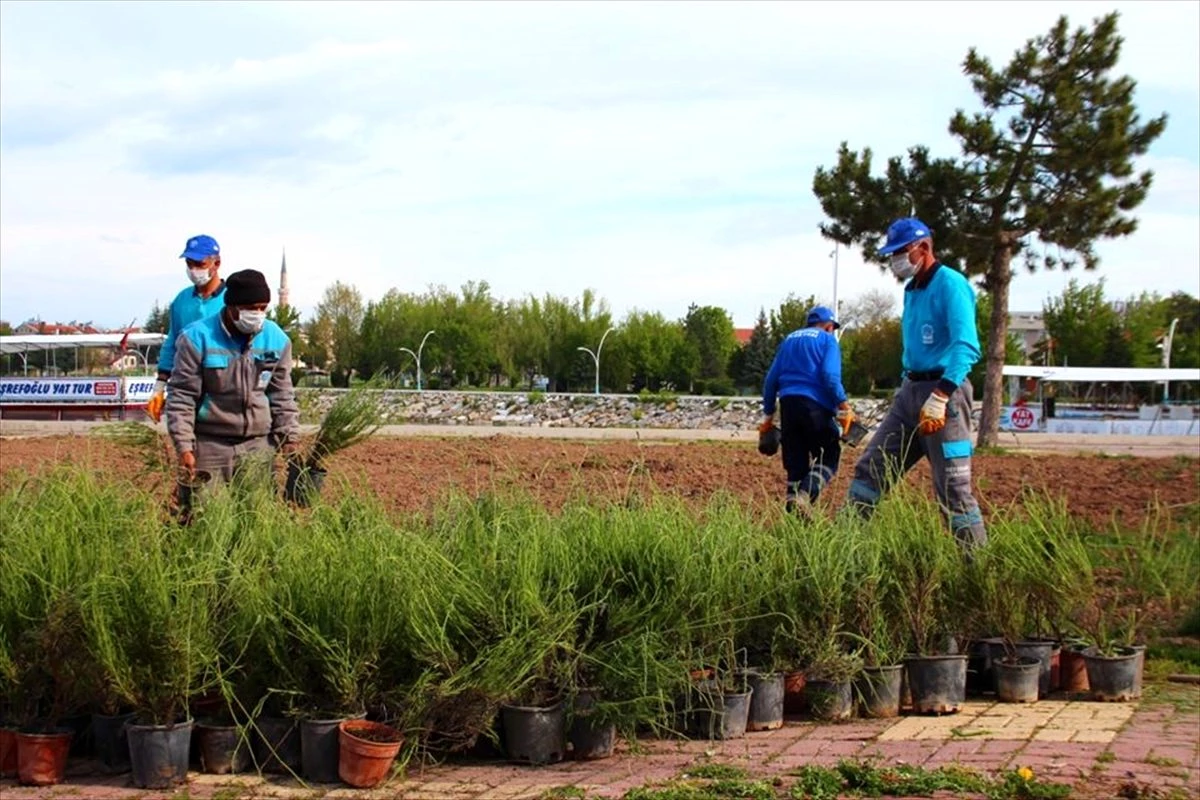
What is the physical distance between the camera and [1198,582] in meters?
6.08

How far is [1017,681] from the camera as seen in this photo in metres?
5.38

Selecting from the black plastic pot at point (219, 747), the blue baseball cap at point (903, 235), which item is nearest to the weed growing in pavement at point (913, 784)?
the black plastic pot at point (219, 747)

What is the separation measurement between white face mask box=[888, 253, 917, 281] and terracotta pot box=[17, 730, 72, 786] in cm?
478

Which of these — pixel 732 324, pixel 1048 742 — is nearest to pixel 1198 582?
pixel 1048 742

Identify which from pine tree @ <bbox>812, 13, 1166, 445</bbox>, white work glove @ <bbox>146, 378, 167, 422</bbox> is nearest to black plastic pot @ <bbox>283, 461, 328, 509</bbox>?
white work glove @ <bbox>146, 378, 167, 422</bbox>

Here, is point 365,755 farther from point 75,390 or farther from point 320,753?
point 75,390

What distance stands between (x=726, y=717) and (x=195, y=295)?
13.1 ft

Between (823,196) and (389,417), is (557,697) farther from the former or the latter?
(823,196)

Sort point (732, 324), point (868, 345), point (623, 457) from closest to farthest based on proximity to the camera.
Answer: point (623, 457), point (868, 345), point (732, 324)

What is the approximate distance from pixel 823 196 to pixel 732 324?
203 ft

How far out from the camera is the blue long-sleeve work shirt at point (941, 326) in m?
6.74

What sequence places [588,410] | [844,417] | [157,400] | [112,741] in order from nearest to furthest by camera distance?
[112,741]
[157,400]
[844,417]
[588,410]

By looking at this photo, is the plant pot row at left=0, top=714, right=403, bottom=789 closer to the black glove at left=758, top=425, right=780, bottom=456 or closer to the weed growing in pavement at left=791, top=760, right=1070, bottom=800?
the weed growing in pavement at left=791, top=760, right=1070, bottom=800

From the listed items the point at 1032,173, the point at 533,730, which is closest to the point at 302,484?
the point at 533,730
